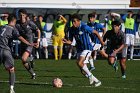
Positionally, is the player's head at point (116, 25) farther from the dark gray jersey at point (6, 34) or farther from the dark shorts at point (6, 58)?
the dark shorts at point (6, 58)

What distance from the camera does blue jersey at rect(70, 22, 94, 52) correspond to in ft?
58.9

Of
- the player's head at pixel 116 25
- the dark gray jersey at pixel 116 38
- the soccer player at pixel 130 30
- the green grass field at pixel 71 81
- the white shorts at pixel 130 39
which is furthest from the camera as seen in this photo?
the white shorts at pixel 130 39

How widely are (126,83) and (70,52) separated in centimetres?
1339

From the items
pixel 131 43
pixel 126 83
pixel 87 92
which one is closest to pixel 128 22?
pixel 131 43

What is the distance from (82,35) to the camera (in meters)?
18.1

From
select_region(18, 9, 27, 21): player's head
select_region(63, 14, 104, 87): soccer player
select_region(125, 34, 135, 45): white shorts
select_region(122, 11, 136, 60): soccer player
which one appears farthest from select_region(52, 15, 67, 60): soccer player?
select_region(63, 14, 104, 87): soccer player

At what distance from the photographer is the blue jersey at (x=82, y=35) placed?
58.9 ft

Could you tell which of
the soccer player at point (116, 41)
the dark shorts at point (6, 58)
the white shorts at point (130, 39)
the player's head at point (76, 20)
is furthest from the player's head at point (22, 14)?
the white shorts at point (130, 39)

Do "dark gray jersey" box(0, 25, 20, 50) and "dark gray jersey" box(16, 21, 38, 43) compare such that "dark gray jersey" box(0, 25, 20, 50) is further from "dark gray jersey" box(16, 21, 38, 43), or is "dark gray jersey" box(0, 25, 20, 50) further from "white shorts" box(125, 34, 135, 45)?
"white shorts" box(125, 34, 135, 45)

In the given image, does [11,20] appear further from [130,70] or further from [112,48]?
[130,70]

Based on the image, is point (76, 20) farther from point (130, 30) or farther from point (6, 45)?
point (130, 30)

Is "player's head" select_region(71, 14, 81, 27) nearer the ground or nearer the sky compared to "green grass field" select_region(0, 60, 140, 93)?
nearer the sky

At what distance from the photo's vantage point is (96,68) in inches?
977

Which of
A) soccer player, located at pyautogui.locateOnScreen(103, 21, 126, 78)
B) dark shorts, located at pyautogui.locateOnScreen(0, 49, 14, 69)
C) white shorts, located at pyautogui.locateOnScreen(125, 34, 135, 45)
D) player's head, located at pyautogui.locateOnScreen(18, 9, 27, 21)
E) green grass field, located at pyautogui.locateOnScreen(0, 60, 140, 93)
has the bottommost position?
white shorts, located at pyautogui.locateOnScreen(125, 34, 135, 45)
